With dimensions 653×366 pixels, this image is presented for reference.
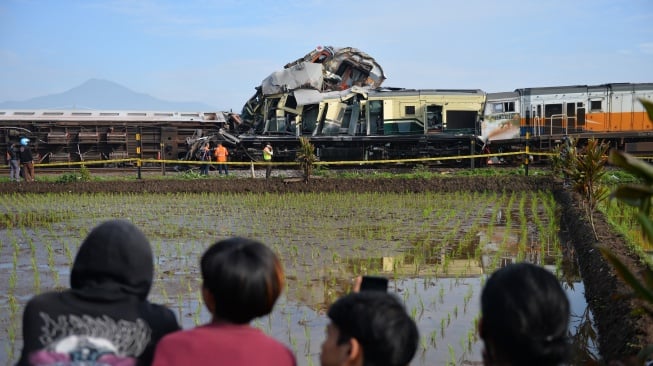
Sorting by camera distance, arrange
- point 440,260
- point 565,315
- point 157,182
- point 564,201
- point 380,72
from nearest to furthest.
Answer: point 565,315 < point 440,260 < point 564,201 < point 157,182 < point 380,72

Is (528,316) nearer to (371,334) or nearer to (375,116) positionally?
(371,334)

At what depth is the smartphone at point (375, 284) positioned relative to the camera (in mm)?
2475

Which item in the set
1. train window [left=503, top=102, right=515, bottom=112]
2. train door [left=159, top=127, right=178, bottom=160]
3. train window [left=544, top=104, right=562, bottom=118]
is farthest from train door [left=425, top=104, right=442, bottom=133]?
train door [left=159, top=127, right=178, bottom=160]

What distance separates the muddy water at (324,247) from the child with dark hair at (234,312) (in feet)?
9.29

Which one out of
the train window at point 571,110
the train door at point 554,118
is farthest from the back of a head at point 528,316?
the train window at point 571,110

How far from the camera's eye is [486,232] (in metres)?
11.3

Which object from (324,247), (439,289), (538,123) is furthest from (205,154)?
(439,289)

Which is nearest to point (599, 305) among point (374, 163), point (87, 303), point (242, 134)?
point (87, 303)

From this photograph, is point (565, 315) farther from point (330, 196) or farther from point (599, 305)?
point (330, 196)

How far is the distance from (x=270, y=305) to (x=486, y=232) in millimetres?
9314

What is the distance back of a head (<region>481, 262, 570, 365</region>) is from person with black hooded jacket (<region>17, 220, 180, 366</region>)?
111 cm

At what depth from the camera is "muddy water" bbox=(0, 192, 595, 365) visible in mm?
6085

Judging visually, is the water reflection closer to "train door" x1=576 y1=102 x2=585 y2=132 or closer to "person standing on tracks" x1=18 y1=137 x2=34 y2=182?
"person standing on tracks" x1=18 y1=137 x2=34 y2=182

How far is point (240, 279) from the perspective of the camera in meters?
2.28
